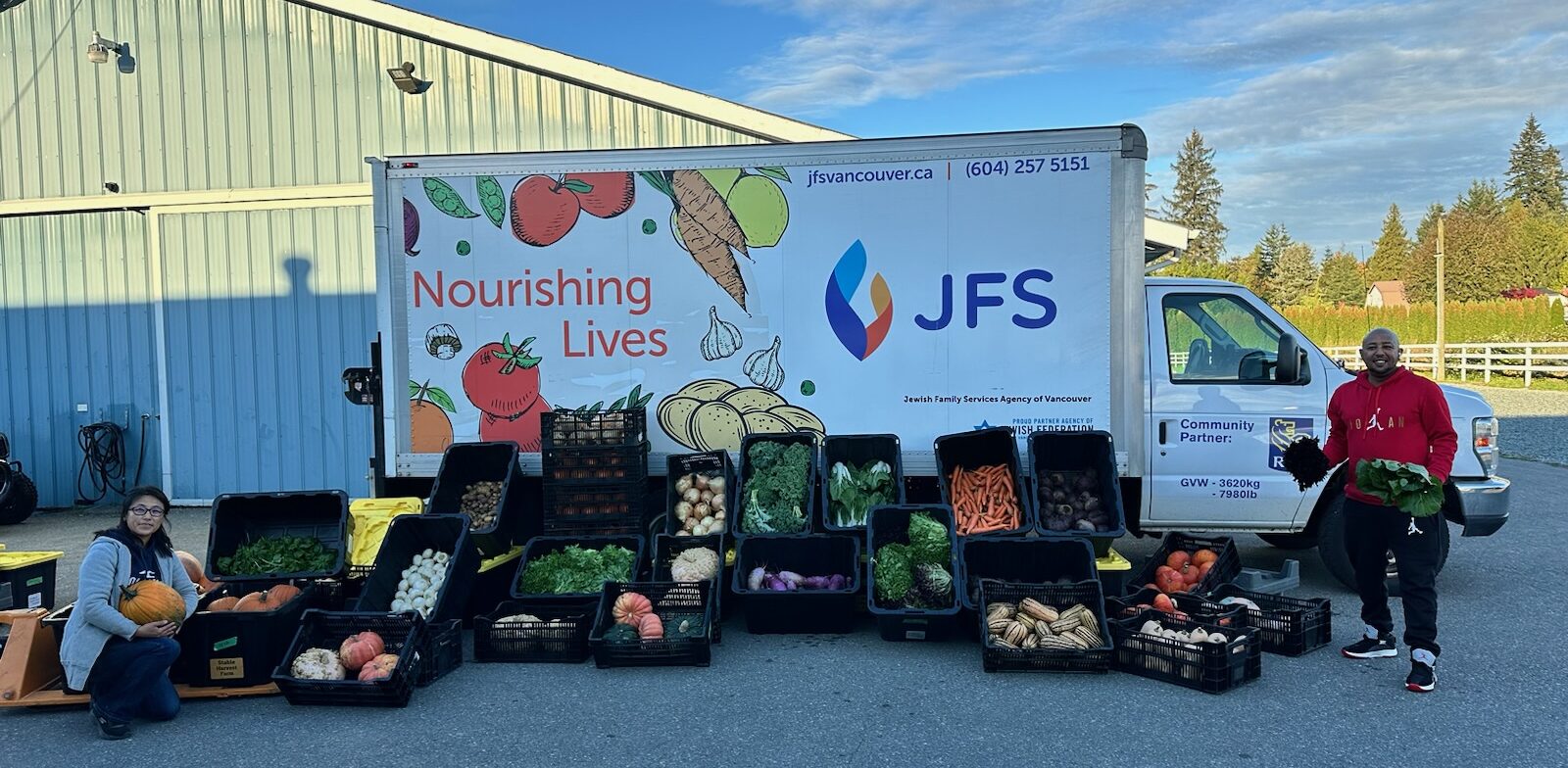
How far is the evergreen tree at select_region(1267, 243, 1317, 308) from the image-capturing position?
249 ft

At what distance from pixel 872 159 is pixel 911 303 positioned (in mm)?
1046

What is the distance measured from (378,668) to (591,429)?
2287 millimetres

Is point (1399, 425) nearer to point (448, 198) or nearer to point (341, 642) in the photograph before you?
point (341, 642)

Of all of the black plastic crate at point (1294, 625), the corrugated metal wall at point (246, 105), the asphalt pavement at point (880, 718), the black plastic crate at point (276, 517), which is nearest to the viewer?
the asphalt pavement at point (880, 718)

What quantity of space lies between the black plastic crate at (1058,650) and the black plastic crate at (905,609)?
0.94 ft

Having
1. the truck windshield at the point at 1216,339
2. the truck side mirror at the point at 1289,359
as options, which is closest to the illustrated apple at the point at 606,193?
the truck windshield at the point at 1216,339

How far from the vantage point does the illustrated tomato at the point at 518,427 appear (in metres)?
7.35

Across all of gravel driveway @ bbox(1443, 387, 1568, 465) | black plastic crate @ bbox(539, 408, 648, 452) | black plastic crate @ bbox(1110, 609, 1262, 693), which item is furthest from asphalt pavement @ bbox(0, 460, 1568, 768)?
gravel driveway @ bbox(1443, 387, 1568, 465)

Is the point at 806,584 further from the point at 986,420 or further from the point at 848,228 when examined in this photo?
the point at 848,228

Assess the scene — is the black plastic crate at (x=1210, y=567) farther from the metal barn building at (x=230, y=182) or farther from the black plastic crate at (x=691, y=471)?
the metal barn building at (x=230, y=182)

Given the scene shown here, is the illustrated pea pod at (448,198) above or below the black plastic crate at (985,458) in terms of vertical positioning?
above

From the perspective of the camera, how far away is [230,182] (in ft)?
38.4

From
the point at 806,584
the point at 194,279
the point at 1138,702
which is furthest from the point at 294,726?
the point at 194,279

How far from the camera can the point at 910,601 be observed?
19.9 ft
